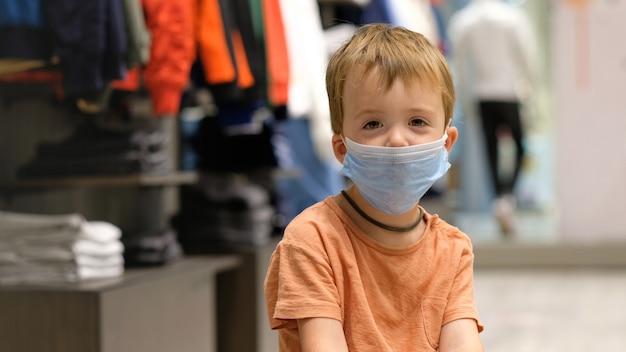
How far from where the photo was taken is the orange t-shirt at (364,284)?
4.65ft

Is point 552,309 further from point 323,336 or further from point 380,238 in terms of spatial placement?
point 323,336

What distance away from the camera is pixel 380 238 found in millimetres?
1488

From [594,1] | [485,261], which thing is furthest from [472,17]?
[485,261]

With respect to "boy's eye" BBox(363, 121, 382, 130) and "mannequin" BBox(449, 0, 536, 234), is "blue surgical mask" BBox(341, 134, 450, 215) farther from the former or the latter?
"mannequin" BBox(449, 0, 536, 234)

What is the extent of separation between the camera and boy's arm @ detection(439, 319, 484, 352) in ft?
4.80

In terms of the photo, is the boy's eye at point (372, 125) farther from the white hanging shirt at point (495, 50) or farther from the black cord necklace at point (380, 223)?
the white hanging shirt at point (495, 50)

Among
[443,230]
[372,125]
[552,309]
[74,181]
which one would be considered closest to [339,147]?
[372,125]

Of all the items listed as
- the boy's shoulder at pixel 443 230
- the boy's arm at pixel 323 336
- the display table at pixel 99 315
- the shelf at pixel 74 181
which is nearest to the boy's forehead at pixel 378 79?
the boy's shoulder at pixel 443 230

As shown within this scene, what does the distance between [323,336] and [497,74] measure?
5.68 meters

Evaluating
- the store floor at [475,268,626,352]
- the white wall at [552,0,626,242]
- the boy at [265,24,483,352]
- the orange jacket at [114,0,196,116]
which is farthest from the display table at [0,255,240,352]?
the white wall at [552,0,626,242]

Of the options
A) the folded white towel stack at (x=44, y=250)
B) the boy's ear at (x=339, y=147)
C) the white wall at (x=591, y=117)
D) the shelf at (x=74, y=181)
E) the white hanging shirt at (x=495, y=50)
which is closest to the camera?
the boy's ear at (x=339, y=147)

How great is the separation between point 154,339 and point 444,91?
1564mm

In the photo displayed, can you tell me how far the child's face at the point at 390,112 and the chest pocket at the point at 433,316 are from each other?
0.23 m

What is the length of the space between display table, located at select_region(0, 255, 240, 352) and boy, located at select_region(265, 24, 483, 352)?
106 cm
